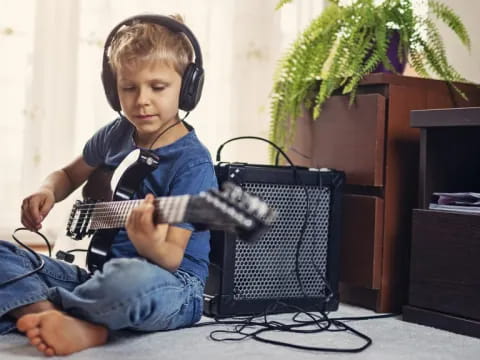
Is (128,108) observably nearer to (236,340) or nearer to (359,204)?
(236,340)

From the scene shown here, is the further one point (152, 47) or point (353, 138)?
point (353, 138)

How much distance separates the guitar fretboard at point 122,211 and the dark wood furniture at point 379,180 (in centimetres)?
55

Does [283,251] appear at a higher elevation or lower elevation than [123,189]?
lower

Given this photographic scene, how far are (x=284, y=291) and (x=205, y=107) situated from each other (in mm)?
723

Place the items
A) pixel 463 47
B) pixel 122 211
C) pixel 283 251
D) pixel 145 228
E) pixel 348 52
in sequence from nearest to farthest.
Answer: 1. pixel 145 228
2. pixel 122 211
3. pixel 283 251
4. pixel 348 52
5. pixel 463 47

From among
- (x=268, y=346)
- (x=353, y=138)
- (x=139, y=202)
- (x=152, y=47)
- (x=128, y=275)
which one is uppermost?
(x=152, y=47)

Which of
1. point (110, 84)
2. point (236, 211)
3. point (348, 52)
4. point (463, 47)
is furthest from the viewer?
point (463, 47)

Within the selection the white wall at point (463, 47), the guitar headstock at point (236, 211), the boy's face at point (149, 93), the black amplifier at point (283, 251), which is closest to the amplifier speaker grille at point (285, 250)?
the black amplifier at point (283, 251)

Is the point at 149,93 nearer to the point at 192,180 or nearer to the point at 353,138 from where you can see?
the point at 192,180

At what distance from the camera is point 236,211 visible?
785 millimetres

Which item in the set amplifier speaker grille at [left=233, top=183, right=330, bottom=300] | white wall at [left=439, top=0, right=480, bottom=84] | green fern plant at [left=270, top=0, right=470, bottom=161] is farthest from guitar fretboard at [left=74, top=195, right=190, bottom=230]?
white wall at [left=439, top=0, right=480, bottom=84]

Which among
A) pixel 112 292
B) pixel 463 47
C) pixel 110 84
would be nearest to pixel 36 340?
pixel 112 292

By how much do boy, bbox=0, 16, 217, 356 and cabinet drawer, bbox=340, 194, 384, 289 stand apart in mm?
376

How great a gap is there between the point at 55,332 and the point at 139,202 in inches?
8.3
